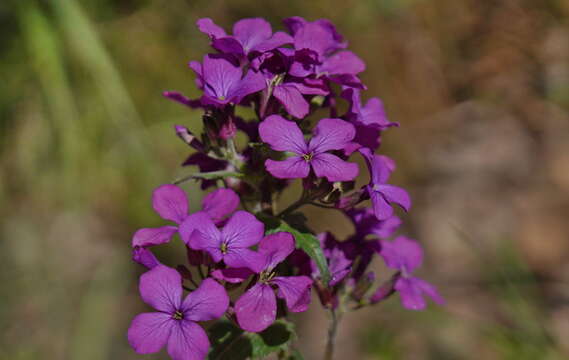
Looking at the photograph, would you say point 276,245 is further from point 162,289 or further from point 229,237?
point 162,289

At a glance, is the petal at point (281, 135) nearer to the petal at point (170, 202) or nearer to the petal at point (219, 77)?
the petal at point (219, 77)

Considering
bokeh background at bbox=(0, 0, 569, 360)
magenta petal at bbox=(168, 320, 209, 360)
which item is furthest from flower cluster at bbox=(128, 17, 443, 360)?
bokeh background at bbox=(0, 0, 569, 360)

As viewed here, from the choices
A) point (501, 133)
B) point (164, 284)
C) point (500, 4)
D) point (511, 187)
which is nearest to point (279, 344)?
point (164, 284)

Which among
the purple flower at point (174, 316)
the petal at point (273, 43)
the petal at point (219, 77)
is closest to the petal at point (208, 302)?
the purple flower at point (174, 316)

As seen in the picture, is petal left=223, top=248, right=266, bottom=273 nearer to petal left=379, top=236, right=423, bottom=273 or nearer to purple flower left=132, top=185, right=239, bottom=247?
purple flower left=132, top=185, right=239, bottom=247

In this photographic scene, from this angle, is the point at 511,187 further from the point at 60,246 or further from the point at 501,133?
the point at 60,246

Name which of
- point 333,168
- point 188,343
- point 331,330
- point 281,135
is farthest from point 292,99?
point 331,330

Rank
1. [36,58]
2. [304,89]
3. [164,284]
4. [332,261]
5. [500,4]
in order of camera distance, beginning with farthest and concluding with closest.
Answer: [500,4] < [36,58] < [332,261] < [304,89] < [164,284]
